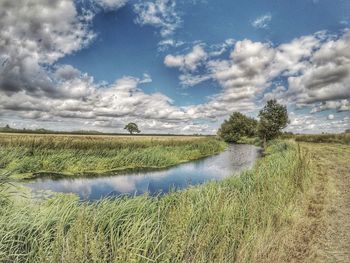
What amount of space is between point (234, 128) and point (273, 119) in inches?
1697

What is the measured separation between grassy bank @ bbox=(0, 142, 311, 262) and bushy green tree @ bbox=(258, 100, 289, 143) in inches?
1434

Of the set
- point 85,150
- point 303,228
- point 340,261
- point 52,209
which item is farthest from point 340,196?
point 85,150

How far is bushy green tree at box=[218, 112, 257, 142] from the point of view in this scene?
83.1 m

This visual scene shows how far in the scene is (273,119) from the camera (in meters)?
41.1

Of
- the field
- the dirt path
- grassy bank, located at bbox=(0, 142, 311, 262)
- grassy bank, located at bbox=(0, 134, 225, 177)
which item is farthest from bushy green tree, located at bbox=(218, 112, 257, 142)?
grassy bank, located at bbox=(0, 142, 311, 262)

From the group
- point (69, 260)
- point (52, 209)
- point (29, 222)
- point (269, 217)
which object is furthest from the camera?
point (269, 217)

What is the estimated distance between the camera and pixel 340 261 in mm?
4898

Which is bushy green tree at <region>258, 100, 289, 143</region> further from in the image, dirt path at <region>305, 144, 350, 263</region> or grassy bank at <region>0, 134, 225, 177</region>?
dirt path at <region>305, 144, 350, 263</region>

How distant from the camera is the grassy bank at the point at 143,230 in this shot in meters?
3.10

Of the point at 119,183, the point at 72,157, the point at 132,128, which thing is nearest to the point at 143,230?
the point at 119,183

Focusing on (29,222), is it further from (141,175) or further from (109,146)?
(109,146)

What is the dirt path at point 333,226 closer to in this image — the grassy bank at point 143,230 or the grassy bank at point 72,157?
the grassy bank at point 143,230

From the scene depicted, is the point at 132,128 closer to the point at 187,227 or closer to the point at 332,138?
the point at 332,138

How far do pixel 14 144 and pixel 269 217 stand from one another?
2168cm
